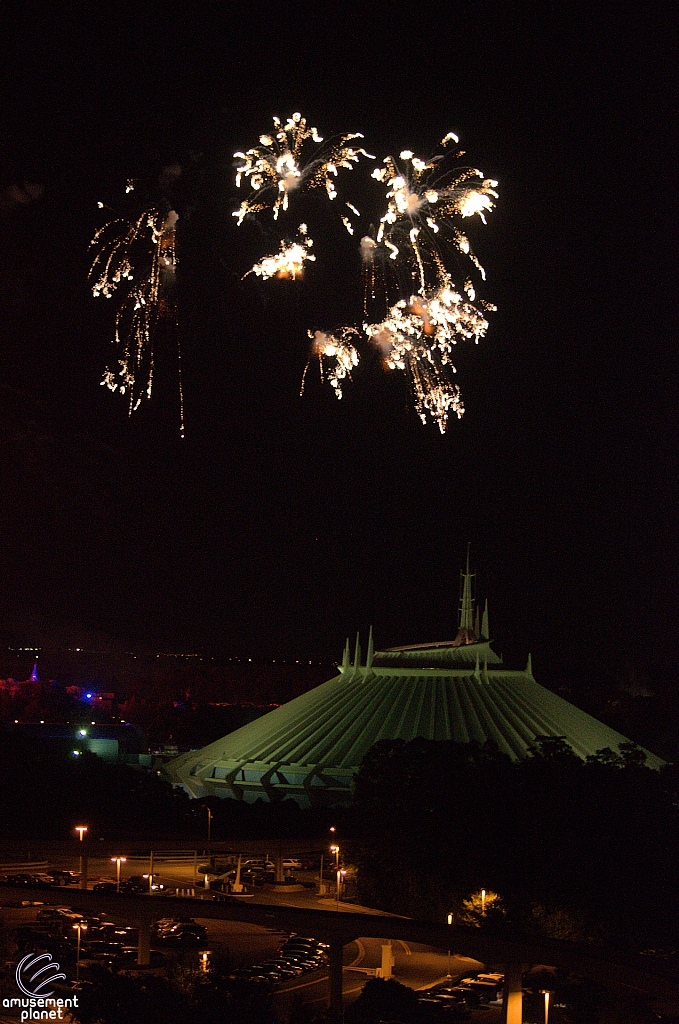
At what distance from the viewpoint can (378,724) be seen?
43.6m

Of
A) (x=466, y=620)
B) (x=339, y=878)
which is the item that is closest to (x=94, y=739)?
(x=466, y=620)

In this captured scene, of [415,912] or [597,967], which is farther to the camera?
[415,912]

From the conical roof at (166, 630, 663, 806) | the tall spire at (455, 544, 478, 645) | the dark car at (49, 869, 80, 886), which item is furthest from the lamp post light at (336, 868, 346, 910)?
the tall spire at (455, 544, 478, 645)

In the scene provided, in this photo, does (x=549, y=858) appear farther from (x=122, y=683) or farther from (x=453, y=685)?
(x=122, y=683)

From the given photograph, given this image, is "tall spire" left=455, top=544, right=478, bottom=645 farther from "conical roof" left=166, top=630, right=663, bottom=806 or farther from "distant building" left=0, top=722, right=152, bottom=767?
"distant building" left=0, top=722, right=152, bottom=767

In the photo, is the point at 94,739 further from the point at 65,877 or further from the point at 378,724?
the point at 65,877

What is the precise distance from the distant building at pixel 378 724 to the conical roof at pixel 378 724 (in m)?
0.04

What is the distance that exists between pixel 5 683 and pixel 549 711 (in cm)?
4725

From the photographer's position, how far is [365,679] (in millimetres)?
49188

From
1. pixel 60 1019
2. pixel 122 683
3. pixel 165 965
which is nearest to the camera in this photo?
pixel 60 1019

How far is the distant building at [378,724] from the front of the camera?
40.9 m

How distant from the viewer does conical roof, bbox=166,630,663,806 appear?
4091cm

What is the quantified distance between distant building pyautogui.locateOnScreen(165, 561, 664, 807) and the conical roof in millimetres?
44

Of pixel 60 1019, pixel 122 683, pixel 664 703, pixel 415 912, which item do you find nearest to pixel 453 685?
pixel 415 912
